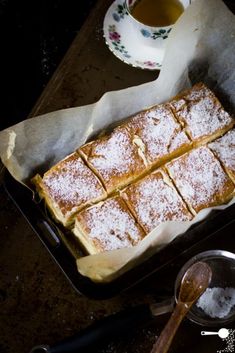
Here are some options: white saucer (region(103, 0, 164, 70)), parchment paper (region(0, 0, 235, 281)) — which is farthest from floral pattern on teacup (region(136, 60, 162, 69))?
parchment paper (region(0, 0, 235, 281))

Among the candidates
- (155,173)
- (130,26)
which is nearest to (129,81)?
(130,26)

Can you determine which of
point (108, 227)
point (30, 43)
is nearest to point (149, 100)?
point (108, 227)

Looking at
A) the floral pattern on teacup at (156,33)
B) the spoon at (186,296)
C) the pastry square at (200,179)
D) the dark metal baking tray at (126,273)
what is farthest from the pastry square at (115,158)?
the floral pattern on teacup at (156,33)

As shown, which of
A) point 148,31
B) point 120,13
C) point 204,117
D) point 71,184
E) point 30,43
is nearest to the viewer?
point 71,184

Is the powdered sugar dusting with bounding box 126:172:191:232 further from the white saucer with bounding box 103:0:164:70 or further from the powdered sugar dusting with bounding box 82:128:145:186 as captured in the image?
the white saucer with bounding box 103:0:164:70

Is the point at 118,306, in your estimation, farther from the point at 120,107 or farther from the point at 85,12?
the point at 85,12

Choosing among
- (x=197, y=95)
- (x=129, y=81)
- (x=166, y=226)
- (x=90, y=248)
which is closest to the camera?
(x=166, y=226)

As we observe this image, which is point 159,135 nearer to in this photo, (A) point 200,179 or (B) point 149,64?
(A) point 200,179
